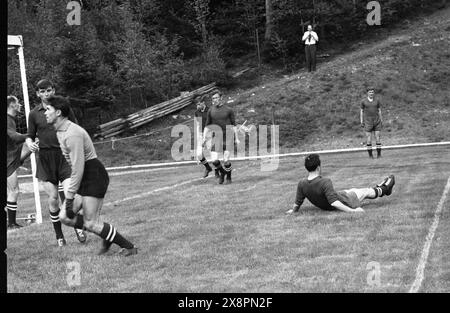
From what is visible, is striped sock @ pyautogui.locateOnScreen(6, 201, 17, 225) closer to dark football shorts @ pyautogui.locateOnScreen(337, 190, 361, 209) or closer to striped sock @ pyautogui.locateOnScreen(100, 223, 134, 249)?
striped sock @ pyautogui.locateOnScreen(100, 223, 134, 249)

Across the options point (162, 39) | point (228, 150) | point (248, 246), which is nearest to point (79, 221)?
point (248, 246)

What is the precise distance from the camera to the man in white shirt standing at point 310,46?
97.8 ft

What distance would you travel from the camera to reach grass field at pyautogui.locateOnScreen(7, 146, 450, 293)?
6754mm

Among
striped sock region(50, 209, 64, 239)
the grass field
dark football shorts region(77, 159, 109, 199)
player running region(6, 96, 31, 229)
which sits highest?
player running region(6, 96, 31, 229)

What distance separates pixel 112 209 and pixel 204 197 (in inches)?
70.8

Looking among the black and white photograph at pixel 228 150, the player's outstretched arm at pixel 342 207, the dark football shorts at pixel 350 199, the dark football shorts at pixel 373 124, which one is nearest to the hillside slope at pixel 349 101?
the black and white photograph at pixel 228 150

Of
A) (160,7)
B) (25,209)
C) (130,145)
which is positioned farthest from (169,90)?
(25,209)

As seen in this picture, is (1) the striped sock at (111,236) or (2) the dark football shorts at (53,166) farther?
(2) the dark football shorts at (53,166)

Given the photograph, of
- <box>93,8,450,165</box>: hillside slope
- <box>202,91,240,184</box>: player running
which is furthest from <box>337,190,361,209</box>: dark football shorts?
<box>93,8,450,165</box>: hillside slope

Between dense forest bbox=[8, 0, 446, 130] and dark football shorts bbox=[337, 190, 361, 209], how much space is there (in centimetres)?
1794

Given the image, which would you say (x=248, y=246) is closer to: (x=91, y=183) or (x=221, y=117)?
(x=91, y=183)

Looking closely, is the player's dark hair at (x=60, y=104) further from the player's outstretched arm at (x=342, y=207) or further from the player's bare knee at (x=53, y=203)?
the player's outstretched arm at (x=342, y=207)

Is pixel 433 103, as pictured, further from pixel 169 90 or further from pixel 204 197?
pixel 204 197

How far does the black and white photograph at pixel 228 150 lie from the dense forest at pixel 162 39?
0.11m
